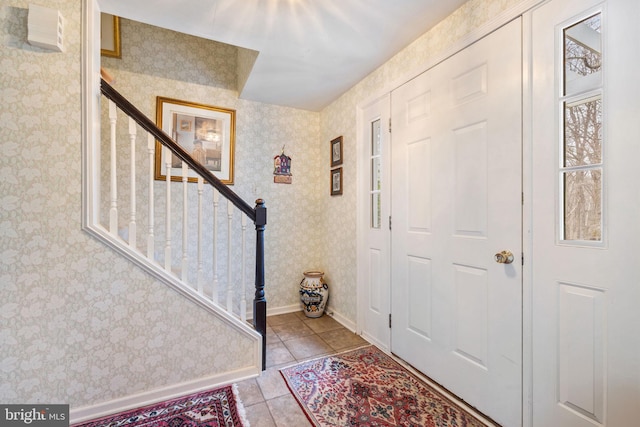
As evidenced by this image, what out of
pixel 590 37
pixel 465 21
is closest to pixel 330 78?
pixel 465 21

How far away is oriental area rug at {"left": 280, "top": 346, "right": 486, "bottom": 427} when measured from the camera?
148 cm

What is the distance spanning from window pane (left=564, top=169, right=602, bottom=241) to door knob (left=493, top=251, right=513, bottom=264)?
0.24 meters

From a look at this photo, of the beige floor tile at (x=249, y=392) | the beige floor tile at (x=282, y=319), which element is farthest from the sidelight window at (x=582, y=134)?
the beige floor tile at (x=282, y=319)

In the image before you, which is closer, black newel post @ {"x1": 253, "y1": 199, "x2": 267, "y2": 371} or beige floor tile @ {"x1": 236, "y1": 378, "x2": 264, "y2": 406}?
beige floor tile @ {"x1": 236, "y1": 378, "x2": 264, "y2": 406}

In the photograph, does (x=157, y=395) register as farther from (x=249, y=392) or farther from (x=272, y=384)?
(x=272, y=384)

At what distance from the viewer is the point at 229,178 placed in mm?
2840

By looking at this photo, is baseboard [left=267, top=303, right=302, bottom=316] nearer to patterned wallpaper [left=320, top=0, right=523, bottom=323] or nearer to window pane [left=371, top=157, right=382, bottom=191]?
patterned wallpaper [left=320, top=0, right=523, bottom=323]

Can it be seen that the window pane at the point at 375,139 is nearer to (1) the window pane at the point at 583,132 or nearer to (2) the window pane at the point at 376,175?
(2) the window pane at the point at 376,175

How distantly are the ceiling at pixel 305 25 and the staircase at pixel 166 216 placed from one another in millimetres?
651

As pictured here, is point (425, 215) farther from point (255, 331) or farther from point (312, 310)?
point (312, 310)

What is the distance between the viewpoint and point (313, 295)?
2.91 m

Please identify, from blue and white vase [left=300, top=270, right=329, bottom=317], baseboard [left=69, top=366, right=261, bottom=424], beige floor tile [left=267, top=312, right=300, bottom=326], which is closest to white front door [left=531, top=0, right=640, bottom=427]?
baseboard [left=69, top=366, right=261, bottom=424]

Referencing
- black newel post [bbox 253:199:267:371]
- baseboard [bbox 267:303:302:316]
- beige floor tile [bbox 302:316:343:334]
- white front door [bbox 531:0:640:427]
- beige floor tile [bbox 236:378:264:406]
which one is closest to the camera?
white front door [bbox 531:0:640:427]

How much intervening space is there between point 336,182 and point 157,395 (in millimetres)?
2224
